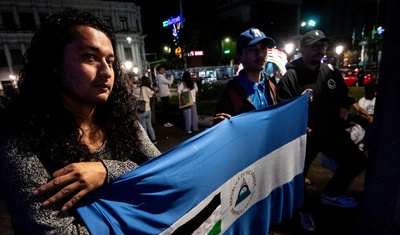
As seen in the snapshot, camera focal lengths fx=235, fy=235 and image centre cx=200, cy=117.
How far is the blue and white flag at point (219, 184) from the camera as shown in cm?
121

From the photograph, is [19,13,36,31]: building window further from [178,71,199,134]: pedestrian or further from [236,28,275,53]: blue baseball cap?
[236,28,275,53]: blue baseball cap

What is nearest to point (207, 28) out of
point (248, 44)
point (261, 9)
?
point (261, 9)

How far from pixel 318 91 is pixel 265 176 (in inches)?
57.5

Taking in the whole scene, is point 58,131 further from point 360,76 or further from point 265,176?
point 360,76

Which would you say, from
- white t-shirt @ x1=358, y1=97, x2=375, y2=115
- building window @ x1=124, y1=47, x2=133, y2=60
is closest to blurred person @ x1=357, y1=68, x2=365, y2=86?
white t-shirt @ x1=358, y1=97, x2=375, y2=115

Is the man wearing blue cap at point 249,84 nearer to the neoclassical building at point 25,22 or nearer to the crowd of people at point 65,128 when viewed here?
the crowd of people at point 65,128

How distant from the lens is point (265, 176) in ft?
7.04

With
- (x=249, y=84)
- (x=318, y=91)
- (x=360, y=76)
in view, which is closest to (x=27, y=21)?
(x=360, y=76)

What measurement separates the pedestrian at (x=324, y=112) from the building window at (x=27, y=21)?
183 feet

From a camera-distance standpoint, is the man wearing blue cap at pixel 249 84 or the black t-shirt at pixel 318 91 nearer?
the man wearing blue cap at pixel 249 84

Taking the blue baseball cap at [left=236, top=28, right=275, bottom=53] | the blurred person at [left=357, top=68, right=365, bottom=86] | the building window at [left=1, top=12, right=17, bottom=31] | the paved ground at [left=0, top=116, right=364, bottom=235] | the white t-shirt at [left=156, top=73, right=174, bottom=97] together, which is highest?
the building window at [left=1, top=12, right=17, bottom=31]

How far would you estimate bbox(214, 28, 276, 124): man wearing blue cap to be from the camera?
2.53 meters

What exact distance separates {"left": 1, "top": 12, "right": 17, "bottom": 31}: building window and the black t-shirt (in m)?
55.5

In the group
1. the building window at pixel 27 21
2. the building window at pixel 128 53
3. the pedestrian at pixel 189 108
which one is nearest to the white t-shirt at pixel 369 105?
the pedestrian at pixel 189 108
